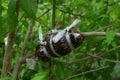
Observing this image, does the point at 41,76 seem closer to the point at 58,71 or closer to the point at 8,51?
the point at 58,71

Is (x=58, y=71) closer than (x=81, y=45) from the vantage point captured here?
Yes

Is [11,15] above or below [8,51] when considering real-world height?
above

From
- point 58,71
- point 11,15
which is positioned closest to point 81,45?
point 58,71

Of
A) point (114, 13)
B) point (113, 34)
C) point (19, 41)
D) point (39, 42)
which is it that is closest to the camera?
point (113, 34)

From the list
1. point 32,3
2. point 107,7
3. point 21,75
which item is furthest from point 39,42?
point 107,7

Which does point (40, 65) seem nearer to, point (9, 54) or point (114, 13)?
point (9, 54)

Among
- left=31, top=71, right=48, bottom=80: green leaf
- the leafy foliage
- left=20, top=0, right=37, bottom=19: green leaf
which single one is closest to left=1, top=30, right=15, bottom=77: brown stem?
the leafy foliage

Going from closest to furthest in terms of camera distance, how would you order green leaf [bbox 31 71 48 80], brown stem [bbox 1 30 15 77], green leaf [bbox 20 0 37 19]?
green leaf [bbox 20 0 37 19], green leaf [bbox 31 71 48 80], brown stem [bbox 1 30 15 77]

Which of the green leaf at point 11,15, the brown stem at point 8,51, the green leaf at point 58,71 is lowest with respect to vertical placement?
the green leaf at point 58,71

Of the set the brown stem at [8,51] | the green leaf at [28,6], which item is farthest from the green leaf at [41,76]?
the green leaf at [28,6]

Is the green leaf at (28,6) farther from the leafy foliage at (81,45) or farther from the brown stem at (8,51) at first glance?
the brown stem at (8,51)

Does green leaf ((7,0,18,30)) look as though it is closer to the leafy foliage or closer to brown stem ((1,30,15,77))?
the leafy foliage
